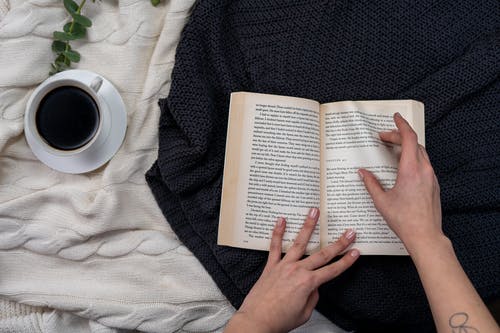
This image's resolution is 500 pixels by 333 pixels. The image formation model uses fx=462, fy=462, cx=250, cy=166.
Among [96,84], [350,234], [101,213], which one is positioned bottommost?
[101,213]

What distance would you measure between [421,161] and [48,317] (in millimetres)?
634

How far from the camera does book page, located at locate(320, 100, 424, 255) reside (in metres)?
0.73

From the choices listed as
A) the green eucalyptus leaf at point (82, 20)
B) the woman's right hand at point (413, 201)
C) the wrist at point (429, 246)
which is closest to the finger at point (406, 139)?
the woman's right hand at point (413, 201)

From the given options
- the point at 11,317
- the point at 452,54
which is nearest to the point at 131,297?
the point at 11,317

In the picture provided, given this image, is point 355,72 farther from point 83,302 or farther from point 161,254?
point 83,302

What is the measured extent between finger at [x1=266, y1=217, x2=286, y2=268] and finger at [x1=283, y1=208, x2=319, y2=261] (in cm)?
2

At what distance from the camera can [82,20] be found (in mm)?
727

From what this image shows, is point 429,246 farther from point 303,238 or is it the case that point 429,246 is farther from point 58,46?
point 58,46

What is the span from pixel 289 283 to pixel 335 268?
0.07 metres

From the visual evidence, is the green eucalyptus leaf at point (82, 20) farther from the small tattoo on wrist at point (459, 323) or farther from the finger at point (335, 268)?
the small tattoo on wrist at point (459, 323)

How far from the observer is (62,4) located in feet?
2.52

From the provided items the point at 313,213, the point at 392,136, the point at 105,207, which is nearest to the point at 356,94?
the point at 392,136

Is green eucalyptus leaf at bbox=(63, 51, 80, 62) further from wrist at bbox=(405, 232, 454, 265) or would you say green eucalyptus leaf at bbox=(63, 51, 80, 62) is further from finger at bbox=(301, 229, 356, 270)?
wrist at bbox=(405, 232, 454, 265)

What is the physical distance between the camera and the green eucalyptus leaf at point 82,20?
72cm
